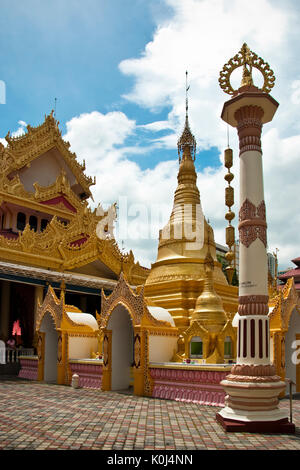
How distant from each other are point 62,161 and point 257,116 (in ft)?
76.1

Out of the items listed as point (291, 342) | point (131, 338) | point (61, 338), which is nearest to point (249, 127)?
point (291, 342)

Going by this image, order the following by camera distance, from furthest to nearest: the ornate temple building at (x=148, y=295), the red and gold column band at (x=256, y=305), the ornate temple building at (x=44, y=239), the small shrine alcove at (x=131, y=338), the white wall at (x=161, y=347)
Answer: the ornate temple building at (x=44, y=239) → the white wall at (x=161, y=347) → the small shrine alcove at (x=131, y=338) → the ornate temple building at (x=148, y=295) → the red and gold column band at (x=256, y=305)

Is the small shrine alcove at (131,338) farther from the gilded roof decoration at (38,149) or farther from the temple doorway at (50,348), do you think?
the gilded roof decoration at (38,149)

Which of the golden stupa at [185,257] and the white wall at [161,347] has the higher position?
the golden stupa at [185,257]

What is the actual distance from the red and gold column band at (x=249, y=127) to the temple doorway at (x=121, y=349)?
704 centimetres

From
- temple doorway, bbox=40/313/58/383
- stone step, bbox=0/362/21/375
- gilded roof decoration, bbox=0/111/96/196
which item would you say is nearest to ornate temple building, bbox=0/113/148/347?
gilded roof decoration, bbox=0/111/96/196

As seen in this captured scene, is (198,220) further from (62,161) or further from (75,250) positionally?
(62,161)

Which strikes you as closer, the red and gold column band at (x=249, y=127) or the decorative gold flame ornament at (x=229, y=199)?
the red and gold column band at (x=249, y=127)

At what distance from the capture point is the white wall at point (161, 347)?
13719 millimetres

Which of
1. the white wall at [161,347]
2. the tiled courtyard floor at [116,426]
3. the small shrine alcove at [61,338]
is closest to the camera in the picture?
the tiled courtyard floor at [116,426]

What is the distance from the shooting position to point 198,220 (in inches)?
804

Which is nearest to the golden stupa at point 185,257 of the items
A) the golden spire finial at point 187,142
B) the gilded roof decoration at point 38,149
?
the golden spire finial at point 187,142

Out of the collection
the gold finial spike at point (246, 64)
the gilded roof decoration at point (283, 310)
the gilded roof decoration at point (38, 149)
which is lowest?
the gilded roof decoration at point (283, 310)
